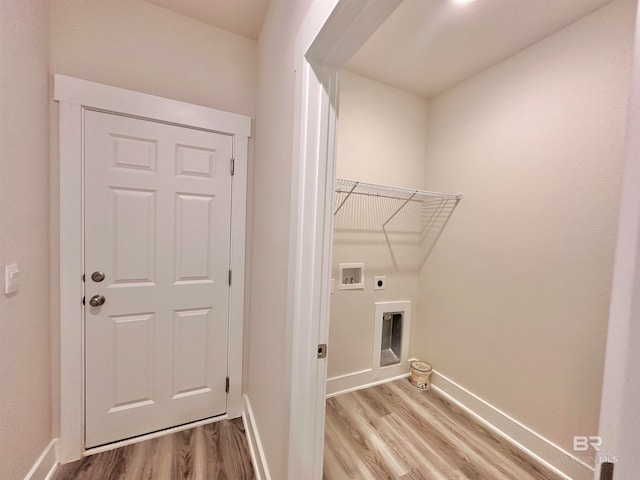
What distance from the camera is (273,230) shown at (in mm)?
1287

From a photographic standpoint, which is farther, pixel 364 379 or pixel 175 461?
pixel 364 379

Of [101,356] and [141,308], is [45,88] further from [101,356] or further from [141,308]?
[101,356]

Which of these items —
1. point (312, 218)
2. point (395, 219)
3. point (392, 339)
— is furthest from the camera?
point (392, 339)

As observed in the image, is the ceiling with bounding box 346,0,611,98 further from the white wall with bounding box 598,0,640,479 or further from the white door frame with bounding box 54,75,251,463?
the white wall with bounding box 598,0,640,479

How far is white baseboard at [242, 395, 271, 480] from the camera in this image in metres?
1.31

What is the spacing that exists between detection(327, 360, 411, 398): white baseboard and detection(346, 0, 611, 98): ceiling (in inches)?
96.8

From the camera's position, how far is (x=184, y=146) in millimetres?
1597

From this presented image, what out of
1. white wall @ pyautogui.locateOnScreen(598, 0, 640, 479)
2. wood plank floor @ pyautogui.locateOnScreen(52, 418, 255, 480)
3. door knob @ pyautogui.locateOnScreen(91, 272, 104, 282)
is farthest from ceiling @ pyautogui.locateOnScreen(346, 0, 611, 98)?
wood plank floor @ pyautogui.locateOnScreen(52, 418, 255, 480)

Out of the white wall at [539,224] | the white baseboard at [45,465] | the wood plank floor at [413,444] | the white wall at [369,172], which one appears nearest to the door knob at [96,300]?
the white baseboard at [45,465]

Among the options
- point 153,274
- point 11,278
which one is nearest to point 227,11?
point 153,274

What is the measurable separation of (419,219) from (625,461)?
227cm

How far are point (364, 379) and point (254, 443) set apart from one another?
104 centimetres

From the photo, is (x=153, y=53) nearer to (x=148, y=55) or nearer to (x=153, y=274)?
(x=148, y=55)

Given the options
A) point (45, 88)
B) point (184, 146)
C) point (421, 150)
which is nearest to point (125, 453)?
point (184, 146)
